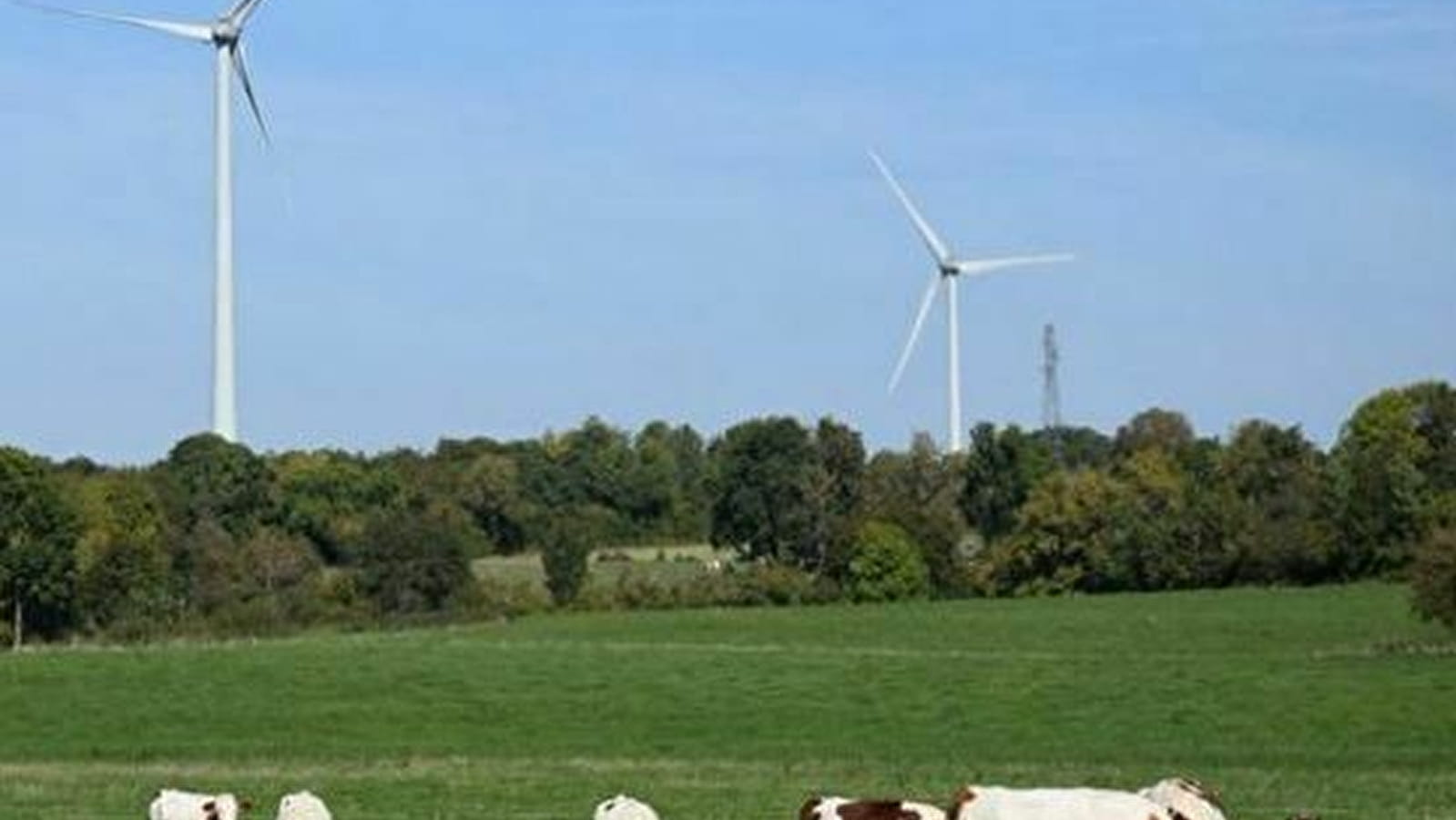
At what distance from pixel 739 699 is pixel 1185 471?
63952 mm

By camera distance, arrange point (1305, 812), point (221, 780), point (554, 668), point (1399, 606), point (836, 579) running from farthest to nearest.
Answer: point (836, 579) → point (1399, 606) → point (554, 668) → point (221, 780) → point (1305, 812)

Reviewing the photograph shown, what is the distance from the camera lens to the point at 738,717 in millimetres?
61656

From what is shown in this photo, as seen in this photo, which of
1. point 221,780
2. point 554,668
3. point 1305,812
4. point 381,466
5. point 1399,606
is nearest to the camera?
point 1305,812

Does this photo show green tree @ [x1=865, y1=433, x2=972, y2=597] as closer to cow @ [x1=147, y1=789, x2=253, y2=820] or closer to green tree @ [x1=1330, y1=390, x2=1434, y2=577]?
green tree @ [x1=1330, y1=390, x2=1434, y2=577]

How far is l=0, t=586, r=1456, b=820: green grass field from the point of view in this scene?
39.8 metres

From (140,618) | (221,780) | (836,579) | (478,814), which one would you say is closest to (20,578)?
(140,618)

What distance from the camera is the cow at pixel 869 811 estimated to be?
26.0 metres

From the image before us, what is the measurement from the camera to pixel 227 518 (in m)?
123

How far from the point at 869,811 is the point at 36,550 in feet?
262

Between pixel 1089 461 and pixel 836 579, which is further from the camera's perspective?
pixel 1089 461

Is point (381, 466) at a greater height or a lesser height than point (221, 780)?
greater

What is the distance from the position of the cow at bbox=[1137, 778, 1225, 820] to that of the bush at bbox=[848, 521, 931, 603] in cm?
9102

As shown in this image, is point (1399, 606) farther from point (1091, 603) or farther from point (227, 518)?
point (227, 518)

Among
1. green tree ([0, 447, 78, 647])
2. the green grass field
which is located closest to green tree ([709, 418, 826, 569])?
green tree ([0, 447, 78, 647])
